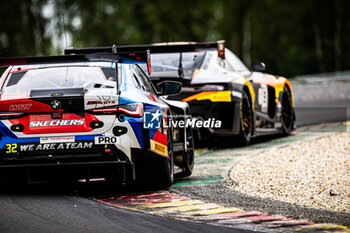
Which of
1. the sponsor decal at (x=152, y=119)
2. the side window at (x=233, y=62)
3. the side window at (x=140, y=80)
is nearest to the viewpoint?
the sponsor decal at (x=152, y=119)

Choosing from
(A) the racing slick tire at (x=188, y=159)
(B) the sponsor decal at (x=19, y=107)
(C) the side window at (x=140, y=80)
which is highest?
(C) the side window at (x=140, y=80)

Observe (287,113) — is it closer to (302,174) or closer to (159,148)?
(302,174)

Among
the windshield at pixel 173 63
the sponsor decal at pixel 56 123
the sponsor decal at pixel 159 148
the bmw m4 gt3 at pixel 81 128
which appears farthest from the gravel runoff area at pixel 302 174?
the sponsor decal at pixel 56 123

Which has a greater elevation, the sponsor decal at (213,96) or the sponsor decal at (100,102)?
the sponsor decal at (100,102)

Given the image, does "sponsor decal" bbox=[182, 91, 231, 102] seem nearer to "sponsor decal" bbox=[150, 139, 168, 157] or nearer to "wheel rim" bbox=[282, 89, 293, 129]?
"wheel rim" bbox=[282, 89, 293, 129]

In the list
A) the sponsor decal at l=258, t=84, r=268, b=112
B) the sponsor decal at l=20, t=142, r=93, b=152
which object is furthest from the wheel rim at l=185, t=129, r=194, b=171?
the sponsor decal at l=258, t=84, r=268, b=112

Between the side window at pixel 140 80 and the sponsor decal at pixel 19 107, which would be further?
the side window at pixel 140 80

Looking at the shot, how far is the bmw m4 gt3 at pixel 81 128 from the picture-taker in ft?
21.8

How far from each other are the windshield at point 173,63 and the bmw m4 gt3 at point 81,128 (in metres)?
3.71

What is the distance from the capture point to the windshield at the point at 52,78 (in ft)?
23.4

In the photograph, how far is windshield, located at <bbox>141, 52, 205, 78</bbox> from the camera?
10758 millimetres

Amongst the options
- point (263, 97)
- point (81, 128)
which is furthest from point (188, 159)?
point (263, 97)

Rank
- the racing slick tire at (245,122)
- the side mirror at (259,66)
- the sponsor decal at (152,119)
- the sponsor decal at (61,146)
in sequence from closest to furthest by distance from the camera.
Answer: the sponsor decal at (61,146)
the sponsor decal at (152,119)
the racing slick tire at (245,122)
the side mirror at (259,66)

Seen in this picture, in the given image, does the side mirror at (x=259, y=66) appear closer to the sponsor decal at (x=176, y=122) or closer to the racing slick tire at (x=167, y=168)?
the sponsor decal at (x=176, y=122)
